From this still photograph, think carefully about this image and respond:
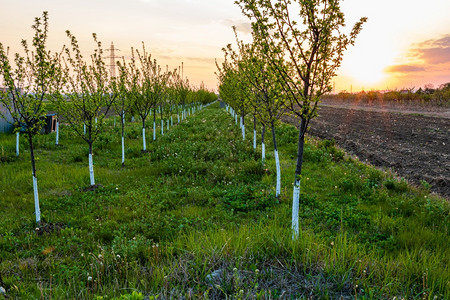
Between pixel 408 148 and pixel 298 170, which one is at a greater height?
pixel 298 170

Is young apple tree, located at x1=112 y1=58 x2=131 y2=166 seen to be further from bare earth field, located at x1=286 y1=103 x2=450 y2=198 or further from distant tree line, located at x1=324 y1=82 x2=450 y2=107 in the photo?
distant tree line, located at x1=324 y1=82 x2=450 y2=107

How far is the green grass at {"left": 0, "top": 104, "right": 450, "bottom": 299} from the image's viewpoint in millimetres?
3908

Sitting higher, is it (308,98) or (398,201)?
(308,98)

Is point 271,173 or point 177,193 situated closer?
point 177,193

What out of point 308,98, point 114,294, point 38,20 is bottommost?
point 114,294

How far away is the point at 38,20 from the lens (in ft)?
24.9

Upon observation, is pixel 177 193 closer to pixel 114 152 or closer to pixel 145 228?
pixel 145 228

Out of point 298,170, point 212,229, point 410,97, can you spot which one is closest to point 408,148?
point 298,170

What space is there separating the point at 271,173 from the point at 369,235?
518cm

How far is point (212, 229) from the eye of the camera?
21.1 ft

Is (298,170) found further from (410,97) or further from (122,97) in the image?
(410,97)

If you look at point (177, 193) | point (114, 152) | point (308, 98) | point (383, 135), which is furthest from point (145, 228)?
point (383, 135)

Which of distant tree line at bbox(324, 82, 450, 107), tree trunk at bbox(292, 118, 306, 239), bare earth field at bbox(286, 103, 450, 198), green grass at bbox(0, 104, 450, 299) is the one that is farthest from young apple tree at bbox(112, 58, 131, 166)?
distant tree line at bbox(324, 82, 450, 107)

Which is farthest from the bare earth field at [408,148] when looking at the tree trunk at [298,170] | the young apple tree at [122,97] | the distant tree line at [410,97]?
the distant tree line at [410,97]
